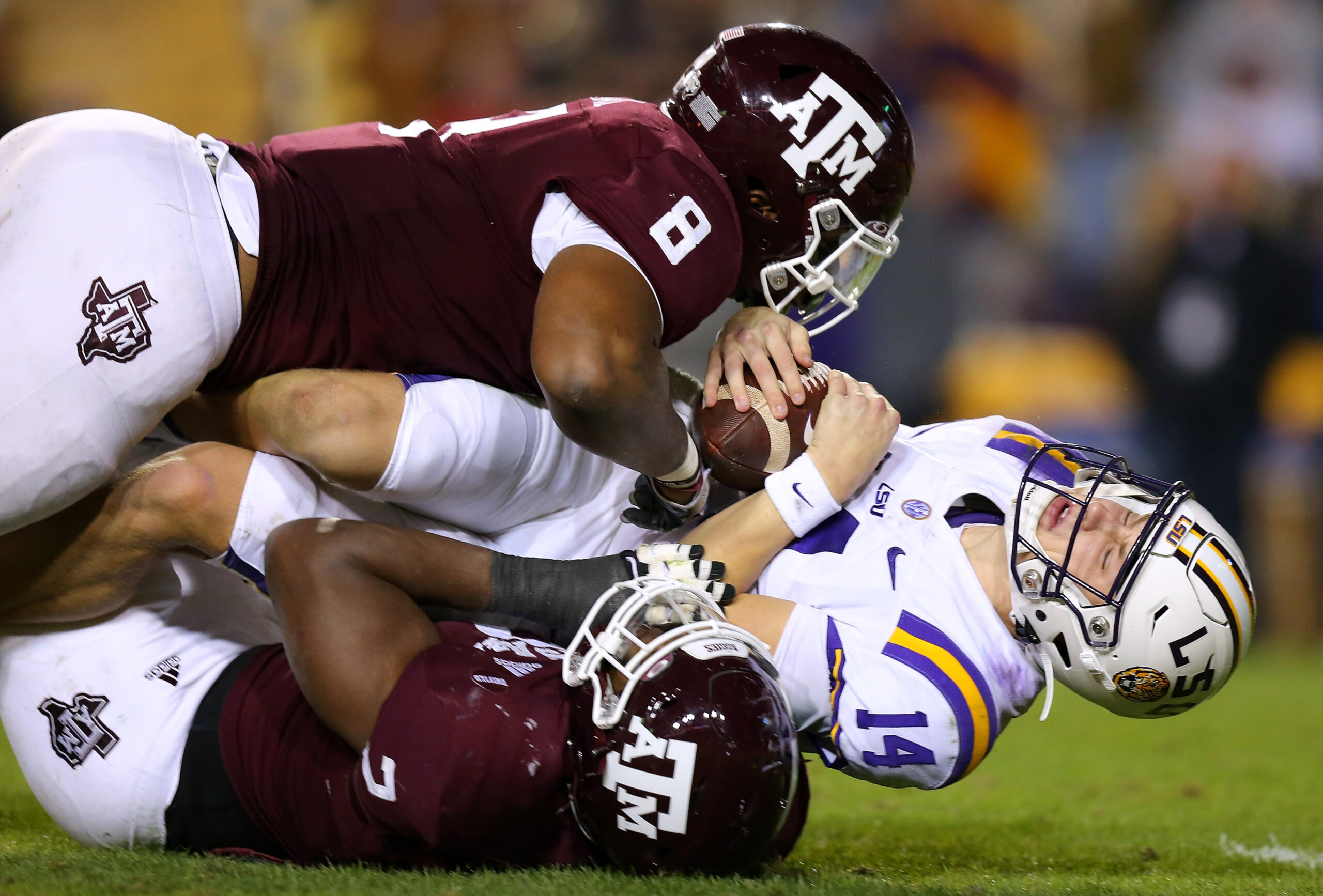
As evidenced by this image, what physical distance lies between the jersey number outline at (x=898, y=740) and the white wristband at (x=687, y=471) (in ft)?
1.69

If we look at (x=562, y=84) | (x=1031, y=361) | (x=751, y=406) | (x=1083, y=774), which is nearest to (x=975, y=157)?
(x=1031, y=361)

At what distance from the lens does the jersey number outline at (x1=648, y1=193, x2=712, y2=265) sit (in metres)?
2.22

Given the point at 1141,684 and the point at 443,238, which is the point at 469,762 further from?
the point at 1141,684

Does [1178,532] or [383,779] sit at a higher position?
[1178,532]

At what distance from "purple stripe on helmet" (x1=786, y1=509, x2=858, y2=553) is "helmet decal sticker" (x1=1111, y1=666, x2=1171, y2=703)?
0.54 meters

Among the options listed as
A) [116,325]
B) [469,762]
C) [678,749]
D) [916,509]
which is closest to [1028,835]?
[916,509]

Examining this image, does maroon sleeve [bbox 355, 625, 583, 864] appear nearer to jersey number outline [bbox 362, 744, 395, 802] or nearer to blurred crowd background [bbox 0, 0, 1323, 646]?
jersey number outline [bbox 362, 744, 395, 802]

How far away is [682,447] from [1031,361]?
5.48 m

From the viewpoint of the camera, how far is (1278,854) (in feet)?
8.87

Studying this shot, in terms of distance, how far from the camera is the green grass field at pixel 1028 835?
188 centimetres

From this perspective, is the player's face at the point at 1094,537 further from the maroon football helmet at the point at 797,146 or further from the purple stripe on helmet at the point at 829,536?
the maroon football helmet at the point at 797,146

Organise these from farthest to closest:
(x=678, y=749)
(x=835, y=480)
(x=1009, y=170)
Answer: (x=1009, y=170) < (x=835, y=480) < (x=678, y=749)

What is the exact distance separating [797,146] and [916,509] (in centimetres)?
76

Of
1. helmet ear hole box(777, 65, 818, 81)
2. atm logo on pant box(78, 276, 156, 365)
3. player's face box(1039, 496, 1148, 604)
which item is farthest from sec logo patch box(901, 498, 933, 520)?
atm logo on pant box(78, 276, 156, 365)
